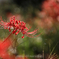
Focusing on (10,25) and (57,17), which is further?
(57,17)

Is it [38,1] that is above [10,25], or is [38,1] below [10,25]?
below

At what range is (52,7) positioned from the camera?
348 cm

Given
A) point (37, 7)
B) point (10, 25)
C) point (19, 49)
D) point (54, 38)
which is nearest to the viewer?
point (10, 25)

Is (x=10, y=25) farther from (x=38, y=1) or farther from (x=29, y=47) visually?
(x=38, y=1)

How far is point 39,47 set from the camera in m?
2.97

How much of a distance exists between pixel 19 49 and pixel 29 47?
0.23 meters

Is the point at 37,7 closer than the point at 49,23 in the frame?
No

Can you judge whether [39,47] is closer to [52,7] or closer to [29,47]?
[29,47]

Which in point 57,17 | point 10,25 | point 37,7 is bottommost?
point 37,7

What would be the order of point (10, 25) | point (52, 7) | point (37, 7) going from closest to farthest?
1. point (10, 25)
2. point (52, 7)
3. point (37, 7)

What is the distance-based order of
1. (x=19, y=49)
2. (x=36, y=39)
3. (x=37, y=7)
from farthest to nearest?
1. (x=37, y=7)
2. (x=36, y=39)
3. (x=19, y=49)

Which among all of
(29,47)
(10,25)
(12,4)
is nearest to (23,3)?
(12,4)

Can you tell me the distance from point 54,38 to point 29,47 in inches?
21.4

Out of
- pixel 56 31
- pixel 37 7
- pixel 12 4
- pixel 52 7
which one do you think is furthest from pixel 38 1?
pixel 56 31
